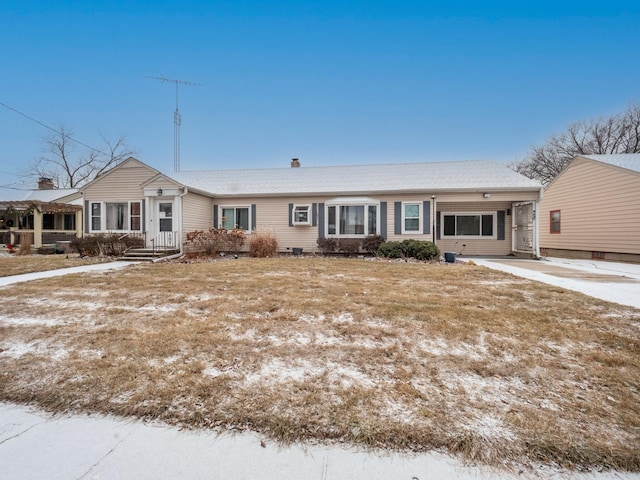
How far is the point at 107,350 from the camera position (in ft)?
10.8

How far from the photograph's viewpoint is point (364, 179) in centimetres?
1566

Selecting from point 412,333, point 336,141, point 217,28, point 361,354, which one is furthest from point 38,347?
point 336,141

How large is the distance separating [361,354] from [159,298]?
13.4 ft

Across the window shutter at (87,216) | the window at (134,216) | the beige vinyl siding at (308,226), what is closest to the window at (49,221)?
the window shutter at (87,216)

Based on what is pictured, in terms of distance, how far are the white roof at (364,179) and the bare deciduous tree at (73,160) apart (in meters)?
20.3

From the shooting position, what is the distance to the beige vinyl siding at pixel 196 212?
1361cm

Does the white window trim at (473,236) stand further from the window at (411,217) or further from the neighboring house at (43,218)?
the neighboring house at (43,218)

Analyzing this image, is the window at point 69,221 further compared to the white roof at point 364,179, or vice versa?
the window at point 69,221

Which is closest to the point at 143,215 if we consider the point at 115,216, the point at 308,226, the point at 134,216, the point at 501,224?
the point at 134,216

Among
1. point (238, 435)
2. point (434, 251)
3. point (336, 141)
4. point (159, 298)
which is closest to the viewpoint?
point (238, 435)

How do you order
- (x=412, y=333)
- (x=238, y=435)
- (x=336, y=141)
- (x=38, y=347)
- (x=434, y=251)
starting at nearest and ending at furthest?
(x=238, y=435), (x=38, y=347), (x=412, y=333), (x=434, y=251), (x=336, y=141)

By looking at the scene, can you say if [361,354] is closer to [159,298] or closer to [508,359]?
[508,359]

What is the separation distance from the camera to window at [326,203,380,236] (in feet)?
46.7

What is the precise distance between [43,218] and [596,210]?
1254 inches
